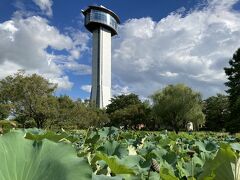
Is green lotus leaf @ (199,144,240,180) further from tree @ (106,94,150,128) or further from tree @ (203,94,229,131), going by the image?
tree @ (203,94,229,131)

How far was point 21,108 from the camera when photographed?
108ft

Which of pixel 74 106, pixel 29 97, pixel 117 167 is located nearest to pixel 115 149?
pixel 117 167

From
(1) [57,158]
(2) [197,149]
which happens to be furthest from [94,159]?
(2) [197,149]

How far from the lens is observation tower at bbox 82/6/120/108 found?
237 feet

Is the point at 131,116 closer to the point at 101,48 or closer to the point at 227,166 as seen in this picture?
the point at 101,48

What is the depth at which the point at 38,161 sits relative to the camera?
3.20 ft

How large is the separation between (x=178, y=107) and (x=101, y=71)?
28.6 metres

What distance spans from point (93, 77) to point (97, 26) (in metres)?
10.9

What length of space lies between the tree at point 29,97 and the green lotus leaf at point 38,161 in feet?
102

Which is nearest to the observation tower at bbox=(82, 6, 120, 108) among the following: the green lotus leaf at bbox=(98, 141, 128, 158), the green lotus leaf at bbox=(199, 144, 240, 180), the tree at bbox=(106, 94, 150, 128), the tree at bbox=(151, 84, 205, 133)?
the tree at bbox=(106, 94, 150, 128)

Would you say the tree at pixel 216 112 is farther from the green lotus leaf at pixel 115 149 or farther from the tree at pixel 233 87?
the green lotus leaf at pixel 115 149

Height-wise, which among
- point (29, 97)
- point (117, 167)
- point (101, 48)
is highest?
point (101, 48)

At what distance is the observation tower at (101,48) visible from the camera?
237 ft

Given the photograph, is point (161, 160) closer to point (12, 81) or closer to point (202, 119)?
point (12, 81)
